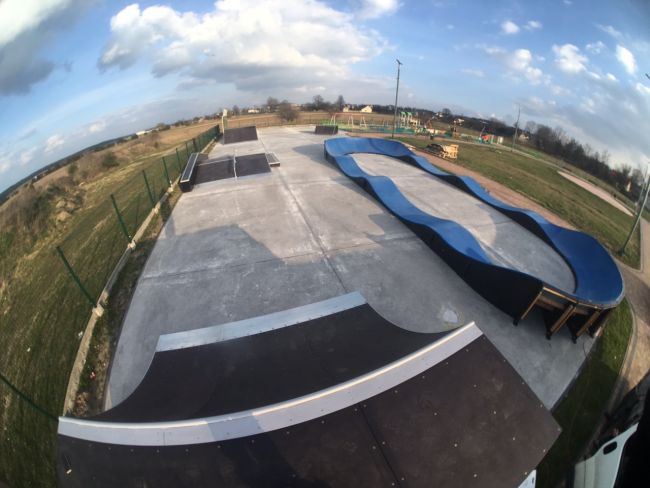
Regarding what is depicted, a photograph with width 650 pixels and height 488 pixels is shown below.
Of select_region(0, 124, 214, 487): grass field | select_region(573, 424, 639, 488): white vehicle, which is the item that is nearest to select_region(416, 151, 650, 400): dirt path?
select_region(573, 424, 639, 488): white vehicle

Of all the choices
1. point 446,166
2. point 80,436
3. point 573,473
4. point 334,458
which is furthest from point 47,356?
point 446,166

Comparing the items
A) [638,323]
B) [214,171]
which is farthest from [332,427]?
[214,171]

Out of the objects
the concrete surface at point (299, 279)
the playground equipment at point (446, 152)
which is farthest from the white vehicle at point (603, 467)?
the playground equipment at point (446, 152)

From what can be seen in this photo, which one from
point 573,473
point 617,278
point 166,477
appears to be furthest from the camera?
point 617,278

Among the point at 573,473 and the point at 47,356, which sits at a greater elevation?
the point at 573,473

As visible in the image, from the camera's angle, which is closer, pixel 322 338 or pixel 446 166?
pixel 322 338

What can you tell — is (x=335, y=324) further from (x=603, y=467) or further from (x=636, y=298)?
(x=636, y=298)

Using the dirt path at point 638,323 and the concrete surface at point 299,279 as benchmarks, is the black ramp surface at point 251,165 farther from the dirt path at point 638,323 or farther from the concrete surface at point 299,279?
the dirt path at point 638,323

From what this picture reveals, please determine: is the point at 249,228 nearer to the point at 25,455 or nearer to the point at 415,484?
the point at 25,455
